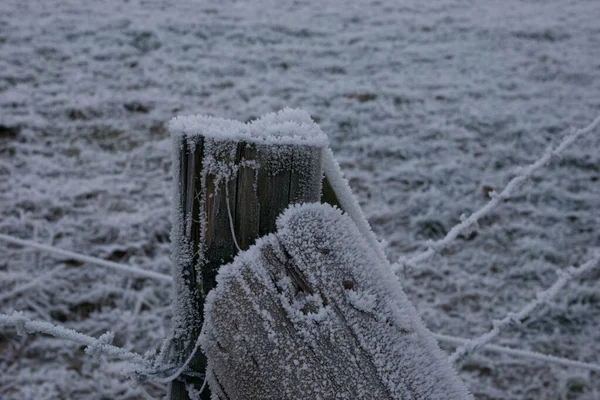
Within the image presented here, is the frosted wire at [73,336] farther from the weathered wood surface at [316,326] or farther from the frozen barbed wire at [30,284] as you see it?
the frozen barbed wire at [30,284]

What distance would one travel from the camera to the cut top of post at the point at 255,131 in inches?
27.3

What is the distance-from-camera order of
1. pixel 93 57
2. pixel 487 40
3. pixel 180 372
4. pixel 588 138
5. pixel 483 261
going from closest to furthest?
pixel 180 372
pixel 483 261
pixel 588 138
pixel 93 57
pixel 487 40

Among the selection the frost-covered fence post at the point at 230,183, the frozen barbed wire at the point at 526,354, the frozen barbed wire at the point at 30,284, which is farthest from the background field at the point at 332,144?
the frost-covered fence post at the point at 230,183

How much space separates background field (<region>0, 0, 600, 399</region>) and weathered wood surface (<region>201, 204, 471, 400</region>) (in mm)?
1577

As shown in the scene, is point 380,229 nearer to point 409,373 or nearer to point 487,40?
point 409,373

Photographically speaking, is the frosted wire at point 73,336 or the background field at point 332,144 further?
the background field at point 332,144

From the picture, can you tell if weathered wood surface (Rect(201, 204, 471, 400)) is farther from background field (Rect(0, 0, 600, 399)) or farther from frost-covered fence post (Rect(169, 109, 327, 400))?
background field (Rect(0, 0, 600, 399))

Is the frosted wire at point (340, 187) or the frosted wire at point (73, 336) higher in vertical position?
the frosted wire at point (340, 187)

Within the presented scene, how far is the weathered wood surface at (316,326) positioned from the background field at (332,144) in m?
1.58

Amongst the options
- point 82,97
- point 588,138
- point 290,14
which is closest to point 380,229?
point 588,138

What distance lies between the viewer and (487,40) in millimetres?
5609

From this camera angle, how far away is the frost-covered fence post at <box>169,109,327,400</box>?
0.70 meters

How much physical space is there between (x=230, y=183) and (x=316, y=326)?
248 millimetres

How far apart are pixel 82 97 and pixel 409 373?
4081 millimetres
